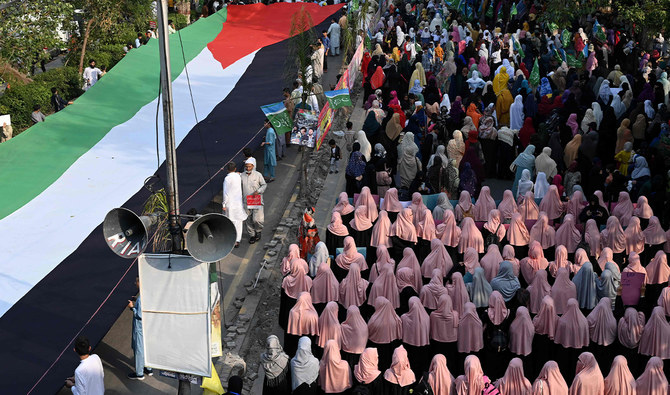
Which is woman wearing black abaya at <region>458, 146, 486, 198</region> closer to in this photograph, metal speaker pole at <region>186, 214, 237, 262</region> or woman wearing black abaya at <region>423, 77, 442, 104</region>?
woman wearing black abaya at <region>423, 77, 442, 104</region>

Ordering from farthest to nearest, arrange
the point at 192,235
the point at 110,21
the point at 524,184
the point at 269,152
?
the point at 110,21 → the point at 269,152 → the point at 524,184 → the point at 192,235

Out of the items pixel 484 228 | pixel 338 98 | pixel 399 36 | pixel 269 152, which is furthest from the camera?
pixel 399 36

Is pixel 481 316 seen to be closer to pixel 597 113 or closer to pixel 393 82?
pixel 597 113

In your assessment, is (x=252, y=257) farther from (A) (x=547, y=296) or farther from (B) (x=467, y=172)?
(A) (x=547, y=296)

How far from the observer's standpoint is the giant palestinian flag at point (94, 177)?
856 cm

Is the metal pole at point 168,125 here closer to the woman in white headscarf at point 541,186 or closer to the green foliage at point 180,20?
the woman in white headscarf at point 541,186

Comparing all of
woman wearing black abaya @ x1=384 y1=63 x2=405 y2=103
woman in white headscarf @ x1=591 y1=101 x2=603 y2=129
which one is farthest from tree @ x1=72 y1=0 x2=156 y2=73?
woman in white headscarf @ x1=591 y1=101 x2=603 y2=129

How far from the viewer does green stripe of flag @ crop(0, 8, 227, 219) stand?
11.0 metres

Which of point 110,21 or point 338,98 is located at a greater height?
point 338,98

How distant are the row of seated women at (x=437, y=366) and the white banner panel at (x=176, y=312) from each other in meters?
1.54

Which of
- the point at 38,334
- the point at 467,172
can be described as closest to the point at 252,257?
the point at 467,172

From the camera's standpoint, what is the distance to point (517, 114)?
49.5ft

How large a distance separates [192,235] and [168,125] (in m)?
0.85

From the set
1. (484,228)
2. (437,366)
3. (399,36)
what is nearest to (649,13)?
(399,36)
